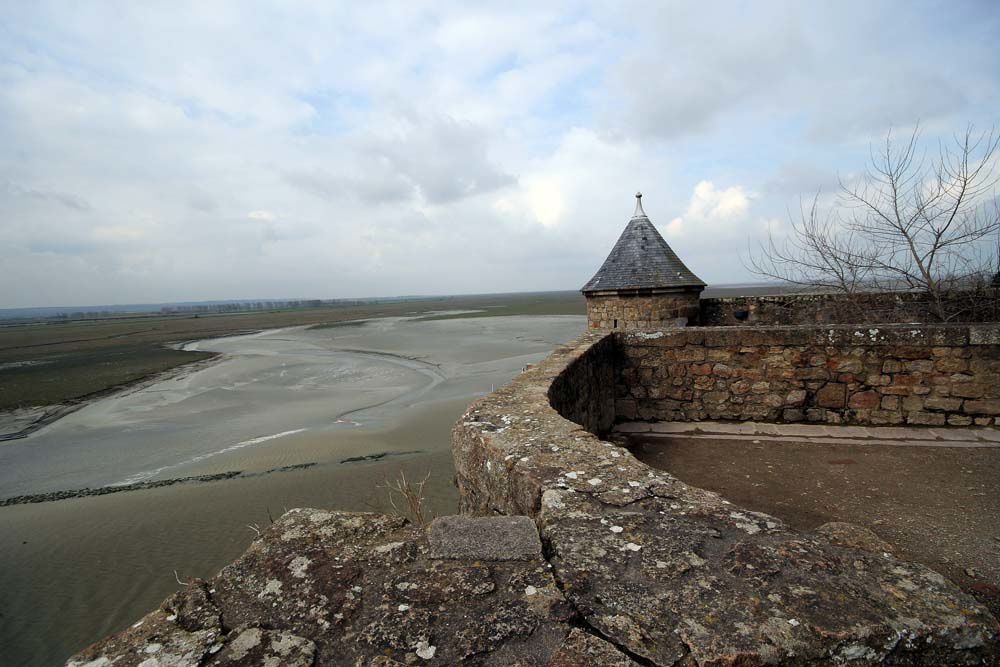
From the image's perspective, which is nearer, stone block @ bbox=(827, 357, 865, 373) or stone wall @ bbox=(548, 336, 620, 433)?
stone wall @ bbox=(548, 336, 620, 433)

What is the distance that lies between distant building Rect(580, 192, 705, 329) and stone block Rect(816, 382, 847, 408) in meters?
4.04

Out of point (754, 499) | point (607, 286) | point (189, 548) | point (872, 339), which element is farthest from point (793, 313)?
point (189, 548)

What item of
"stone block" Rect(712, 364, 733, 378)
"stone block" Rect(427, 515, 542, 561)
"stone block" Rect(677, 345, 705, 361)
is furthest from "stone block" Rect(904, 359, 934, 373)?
"stone block" Rect(427, 515, 542, 561)

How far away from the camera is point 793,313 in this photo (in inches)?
365

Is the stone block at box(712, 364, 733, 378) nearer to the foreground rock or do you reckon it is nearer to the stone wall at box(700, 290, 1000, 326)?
the foreground rock

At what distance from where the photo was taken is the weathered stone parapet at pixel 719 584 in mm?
1261

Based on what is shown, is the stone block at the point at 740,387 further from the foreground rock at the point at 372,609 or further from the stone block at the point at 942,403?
the foreground rock at the point at 372,609

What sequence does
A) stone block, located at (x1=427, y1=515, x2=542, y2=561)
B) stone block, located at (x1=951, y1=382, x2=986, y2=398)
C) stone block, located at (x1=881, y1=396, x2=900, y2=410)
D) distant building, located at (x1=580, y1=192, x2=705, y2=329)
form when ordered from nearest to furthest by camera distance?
stone block, located at (x1=427, y1=515, x2=542, y2=561) < stone block, located at (x1=951, y1=382, x2=986, y2=398) < stone block, located at (x1=881, y1=396, x2=900, y2=410) < distant building, located at (x1=580, y1=192, x2=705, y2=329)

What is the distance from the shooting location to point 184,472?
9039 millimetres

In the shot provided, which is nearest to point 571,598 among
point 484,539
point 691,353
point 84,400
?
point 484,539

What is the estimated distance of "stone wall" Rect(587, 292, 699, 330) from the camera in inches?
371

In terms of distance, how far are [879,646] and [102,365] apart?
2897 cm

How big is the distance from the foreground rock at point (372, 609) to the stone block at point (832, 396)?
4633 mm

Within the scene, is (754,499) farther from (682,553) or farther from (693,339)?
(682,553)
